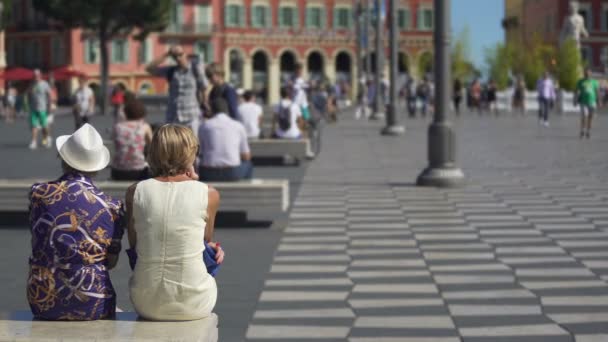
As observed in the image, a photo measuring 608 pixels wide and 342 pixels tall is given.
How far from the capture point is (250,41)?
4540 inches

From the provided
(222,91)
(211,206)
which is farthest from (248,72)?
(211,206)

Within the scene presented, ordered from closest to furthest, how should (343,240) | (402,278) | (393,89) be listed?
(402,278) < (343,240) < (393,89)

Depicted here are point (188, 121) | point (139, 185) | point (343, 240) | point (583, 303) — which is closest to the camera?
point (139, 185)

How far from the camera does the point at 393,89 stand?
121 feet

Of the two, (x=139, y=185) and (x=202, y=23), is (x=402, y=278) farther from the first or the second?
(x=202, y=23)

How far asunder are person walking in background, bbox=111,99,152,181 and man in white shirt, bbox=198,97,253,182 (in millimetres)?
666

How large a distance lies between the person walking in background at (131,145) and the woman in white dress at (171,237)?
847 centimetres

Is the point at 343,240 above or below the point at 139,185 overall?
below

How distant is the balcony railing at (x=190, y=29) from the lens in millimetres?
110688

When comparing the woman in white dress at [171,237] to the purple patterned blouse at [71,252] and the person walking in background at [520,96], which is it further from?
the person walking in background at [520,96]

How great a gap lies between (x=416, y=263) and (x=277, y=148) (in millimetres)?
13395

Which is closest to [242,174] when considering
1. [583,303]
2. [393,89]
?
[583,303]

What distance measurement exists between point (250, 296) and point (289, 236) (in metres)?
3.83

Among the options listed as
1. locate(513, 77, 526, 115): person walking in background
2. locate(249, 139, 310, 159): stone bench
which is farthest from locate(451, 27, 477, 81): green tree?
locate(249, 139, 310, 159): stone bench
